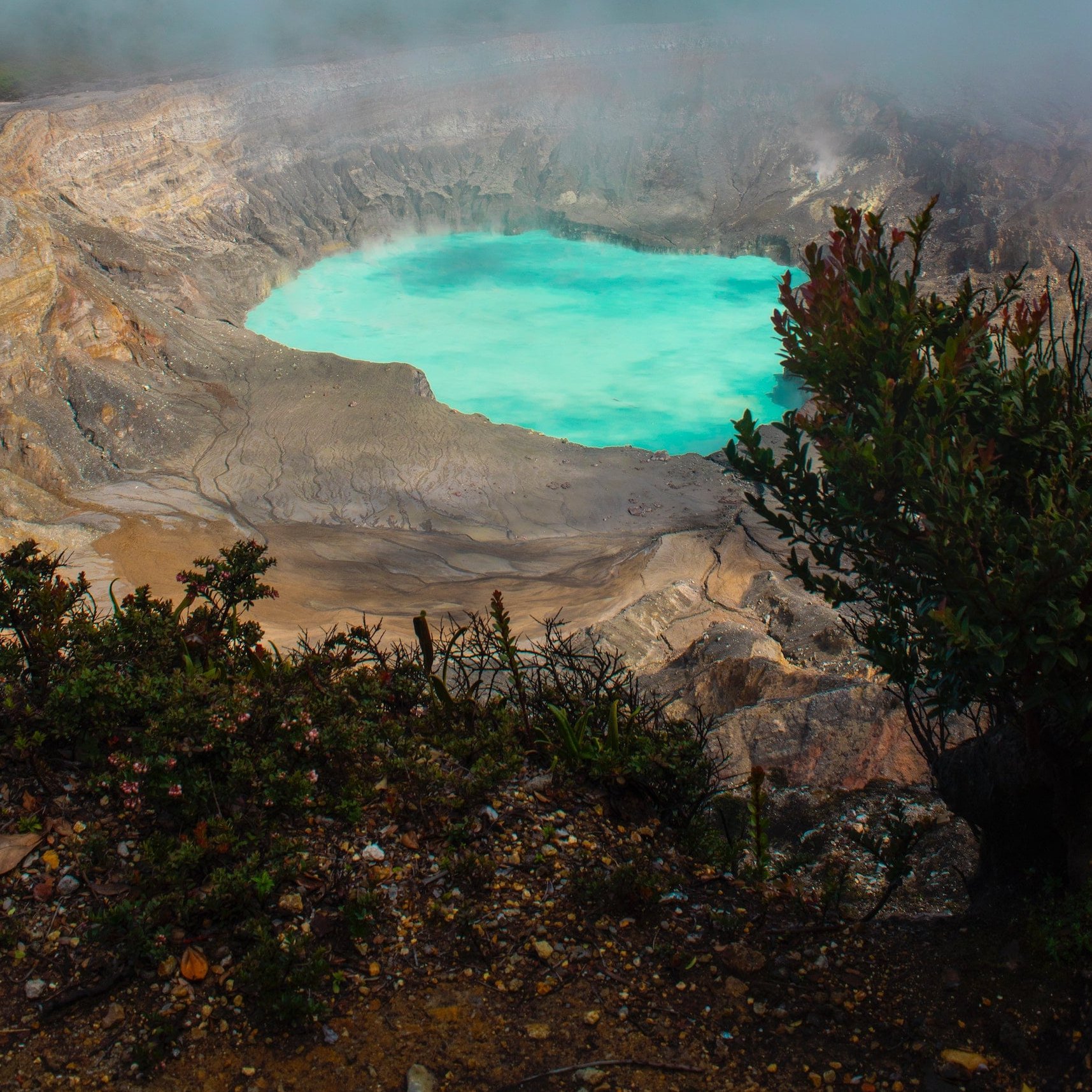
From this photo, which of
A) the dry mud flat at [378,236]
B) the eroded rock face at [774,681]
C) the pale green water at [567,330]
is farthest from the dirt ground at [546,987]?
the pale green water at [567,330]

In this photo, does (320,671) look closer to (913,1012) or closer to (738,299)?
(913,1012)

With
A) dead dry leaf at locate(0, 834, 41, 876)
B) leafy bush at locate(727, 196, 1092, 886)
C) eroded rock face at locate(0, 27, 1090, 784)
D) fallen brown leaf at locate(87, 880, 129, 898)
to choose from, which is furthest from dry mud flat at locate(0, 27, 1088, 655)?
fallen brown leaf at locate(87, 880, 129, 898)

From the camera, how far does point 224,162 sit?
30000 millimetres

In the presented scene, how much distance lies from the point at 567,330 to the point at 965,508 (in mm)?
25604

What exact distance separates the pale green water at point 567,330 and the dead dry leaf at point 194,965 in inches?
800

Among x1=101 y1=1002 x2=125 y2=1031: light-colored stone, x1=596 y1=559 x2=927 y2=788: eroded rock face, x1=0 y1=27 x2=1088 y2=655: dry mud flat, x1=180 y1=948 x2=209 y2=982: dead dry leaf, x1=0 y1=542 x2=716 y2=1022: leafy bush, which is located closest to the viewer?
x1=101 y1=1002 x2=125 y2=1031: light-colored stone

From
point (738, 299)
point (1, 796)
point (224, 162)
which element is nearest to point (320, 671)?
point (1, 796)

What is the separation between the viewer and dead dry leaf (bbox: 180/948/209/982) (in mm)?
3199

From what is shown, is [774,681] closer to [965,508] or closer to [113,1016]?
[965,508]

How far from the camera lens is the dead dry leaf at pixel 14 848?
3.58 metres

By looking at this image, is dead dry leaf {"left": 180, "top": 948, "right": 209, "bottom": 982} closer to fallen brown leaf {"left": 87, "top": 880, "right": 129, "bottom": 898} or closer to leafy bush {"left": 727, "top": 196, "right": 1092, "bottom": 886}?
fallen brown leaf {"left": 87, "top": 880, "right": 129, "bottom": 898}

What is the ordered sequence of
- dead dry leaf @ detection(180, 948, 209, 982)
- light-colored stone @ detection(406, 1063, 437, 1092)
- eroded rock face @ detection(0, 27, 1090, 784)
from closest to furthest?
light-colored stone @ detection(406, 1063, 437, 1092), dead dry leaf @ detection(180, 948, 209, 982), eroded rock face @ detection(0, 27, 1090, 784)

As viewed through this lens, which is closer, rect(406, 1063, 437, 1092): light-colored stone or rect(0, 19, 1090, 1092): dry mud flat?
rect(406, 1063, 437, 1092): light-colored stone

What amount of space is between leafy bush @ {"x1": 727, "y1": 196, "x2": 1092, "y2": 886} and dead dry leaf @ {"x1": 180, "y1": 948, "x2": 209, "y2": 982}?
2.58 metres
